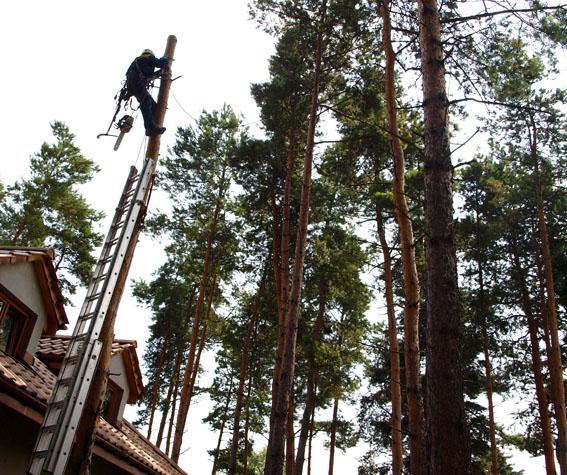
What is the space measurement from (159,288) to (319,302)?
9.19 m

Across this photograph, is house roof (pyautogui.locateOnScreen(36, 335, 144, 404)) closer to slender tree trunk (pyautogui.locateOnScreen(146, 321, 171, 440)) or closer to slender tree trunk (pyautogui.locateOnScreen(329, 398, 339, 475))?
slender tree trunk (pyautogui.locateOnScreen(146, 321, 171, 440))

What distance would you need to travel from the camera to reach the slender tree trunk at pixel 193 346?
16.7m

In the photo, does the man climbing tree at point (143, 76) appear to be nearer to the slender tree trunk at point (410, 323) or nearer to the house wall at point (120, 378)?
the slender tree trunk at point (410, 323)

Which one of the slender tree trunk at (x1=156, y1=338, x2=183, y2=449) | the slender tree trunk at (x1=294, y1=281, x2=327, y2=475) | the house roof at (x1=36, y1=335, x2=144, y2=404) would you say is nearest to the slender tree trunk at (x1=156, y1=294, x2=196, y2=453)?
the slender tree trunk at (x1=156, y1=338, x2=183, y2=449)

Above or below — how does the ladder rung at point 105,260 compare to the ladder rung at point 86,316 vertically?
above

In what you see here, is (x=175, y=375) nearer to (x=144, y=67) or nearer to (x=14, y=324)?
(x=14, y=324)

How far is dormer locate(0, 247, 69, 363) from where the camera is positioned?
26.9 feet

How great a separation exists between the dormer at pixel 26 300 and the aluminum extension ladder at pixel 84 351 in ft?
11.2

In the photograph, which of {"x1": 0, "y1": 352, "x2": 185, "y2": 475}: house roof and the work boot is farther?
the work boot

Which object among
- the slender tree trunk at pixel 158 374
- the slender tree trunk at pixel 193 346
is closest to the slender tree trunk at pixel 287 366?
the slender tree trunk at pixel 193 346

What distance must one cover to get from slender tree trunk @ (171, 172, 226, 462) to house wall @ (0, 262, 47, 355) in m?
8.44

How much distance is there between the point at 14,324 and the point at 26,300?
1.53 ft

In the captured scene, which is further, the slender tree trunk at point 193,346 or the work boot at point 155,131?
the slender tree trunk at point 193,346

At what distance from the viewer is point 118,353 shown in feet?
38.2
